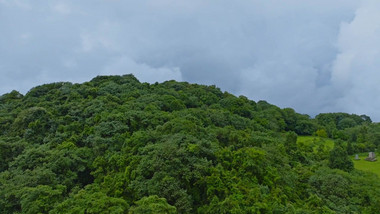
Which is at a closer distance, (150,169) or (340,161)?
(150,169)

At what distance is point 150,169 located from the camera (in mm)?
17594

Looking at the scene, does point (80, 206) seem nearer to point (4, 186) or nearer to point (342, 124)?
point (4, 186)

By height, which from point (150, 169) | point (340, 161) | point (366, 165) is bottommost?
point (150, 169)

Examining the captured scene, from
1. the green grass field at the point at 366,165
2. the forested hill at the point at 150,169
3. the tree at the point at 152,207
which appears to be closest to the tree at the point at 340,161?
the forested hill at the point at 150,169

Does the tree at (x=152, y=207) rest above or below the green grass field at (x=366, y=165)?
below

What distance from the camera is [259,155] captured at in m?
20.3

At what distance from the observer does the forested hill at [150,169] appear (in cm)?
1617

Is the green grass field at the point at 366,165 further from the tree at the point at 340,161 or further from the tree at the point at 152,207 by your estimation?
the tree at the point at 152,207

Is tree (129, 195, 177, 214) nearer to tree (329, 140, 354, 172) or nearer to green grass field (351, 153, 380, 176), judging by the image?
tree (329, 140, 354, 172)

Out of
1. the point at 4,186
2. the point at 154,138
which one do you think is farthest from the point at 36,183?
the point at 154,138

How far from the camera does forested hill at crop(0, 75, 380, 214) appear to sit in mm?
16172

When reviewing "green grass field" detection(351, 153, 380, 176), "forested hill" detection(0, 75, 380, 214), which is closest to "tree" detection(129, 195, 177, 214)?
"forested hill" detection(0, 75, 380, 214)

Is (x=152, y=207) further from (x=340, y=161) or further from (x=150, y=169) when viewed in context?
(x=340, y=161)

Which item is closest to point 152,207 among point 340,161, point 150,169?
point 150,169
